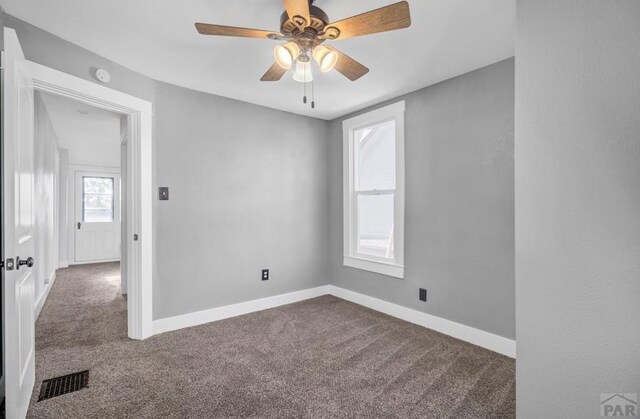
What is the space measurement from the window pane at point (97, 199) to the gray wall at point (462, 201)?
22.3 feet

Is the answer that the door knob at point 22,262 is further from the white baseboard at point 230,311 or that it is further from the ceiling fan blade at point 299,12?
the ceiling fan blade at point 299,12

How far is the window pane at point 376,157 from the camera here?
3.54 m

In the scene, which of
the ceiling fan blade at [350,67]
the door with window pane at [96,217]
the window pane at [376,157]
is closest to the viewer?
the ceiling fan blade at [350,67]

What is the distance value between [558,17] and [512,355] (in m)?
2.35

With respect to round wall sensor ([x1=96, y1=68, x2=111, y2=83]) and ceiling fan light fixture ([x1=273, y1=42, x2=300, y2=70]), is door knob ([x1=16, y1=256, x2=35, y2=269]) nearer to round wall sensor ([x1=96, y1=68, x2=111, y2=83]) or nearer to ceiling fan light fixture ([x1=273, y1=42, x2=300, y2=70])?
round wall sensor ([x1=96, y1=68, x2=111, y2=83])

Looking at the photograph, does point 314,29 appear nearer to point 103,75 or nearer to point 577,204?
point 577,204

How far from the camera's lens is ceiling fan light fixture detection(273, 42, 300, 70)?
176 cm

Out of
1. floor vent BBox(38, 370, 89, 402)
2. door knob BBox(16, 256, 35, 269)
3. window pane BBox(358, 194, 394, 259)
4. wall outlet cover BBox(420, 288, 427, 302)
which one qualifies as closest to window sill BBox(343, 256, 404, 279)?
window pane BBox(358, 194, 394, 259)

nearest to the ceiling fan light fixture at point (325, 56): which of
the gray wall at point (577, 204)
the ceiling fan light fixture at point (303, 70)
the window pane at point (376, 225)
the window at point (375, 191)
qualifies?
the ceiling fan light fixture at point (303, 70)

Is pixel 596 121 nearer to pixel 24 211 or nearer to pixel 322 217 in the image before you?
pixel 24 211

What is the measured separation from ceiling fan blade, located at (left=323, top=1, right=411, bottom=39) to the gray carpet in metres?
2.11

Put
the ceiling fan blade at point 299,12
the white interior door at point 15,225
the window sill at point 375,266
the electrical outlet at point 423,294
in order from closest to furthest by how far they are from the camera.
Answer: the ceiling fan blade at point 299,12 → the white interior door at point 15,225 → the electrical outlet at point 423,294 → the window sill at point 375,266

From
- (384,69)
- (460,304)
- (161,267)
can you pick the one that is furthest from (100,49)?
(460,304)

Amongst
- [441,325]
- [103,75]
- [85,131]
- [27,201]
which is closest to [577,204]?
[441,325]
